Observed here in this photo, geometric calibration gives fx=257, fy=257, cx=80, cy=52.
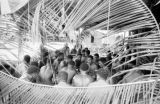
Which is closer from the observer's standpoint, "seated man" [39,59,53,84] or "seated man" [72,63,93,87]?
"seated man" [72,63,93,87]

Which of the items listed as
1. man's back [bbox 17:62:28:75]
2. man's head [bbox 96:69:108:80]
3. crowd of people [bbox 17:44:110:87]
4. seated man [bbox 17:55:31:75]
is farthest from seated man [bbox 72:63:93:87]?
man's back [bbox 17:62:28:75]

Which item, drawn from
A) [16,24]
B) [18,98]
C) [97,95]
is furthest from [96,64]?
[97,95]

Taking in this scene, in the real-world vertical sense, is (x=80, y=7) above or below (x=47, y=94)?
Answer: above

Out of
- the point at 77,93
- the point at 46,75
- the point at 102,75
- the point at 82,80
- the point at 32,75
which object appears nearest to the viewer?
the point at 77,93

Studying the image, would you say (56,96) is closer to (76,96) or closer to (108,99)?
(76,96)

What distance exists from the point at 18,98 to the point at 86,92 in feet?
2.82

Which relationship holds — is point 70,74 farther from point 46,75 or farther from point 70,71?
point 46,75

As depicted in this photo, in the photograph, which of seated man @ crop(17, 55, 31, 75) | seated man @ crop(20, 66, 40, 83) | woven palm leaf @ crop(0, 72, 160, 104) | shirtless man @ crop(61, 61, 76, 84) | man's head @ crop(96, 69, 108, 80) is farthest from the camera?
seated man @ crop(17, 55, 31, 75)

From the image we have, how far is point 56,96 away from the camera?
244 centimetres

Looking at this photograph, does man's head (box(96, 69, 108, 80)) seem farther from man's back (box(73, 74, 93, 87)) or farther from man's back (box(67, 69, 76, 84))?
man's back (box(67, 69, 76, 84))

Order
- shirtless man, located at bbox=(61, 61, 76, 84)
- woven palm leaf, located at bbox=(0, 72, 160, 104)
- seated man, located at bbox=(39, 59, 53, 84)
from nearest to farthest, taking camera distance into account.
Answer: woven palm leaf, located at bbox=(0, 72, 160, 104) → shirtless man, located at bbox=(61, 61, 76, 84) → seated man, located at bbox=(39, 59, 53, 84)

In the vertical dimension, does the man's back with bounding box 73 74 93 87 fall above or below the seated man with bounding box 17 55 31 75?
below

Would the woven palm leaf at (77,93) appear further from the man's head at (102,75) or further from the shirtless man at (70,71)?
the shirtless man at (70,71)

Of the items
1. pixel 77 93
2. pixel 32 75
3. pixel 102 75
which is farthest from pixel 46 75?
pixel 77 93
